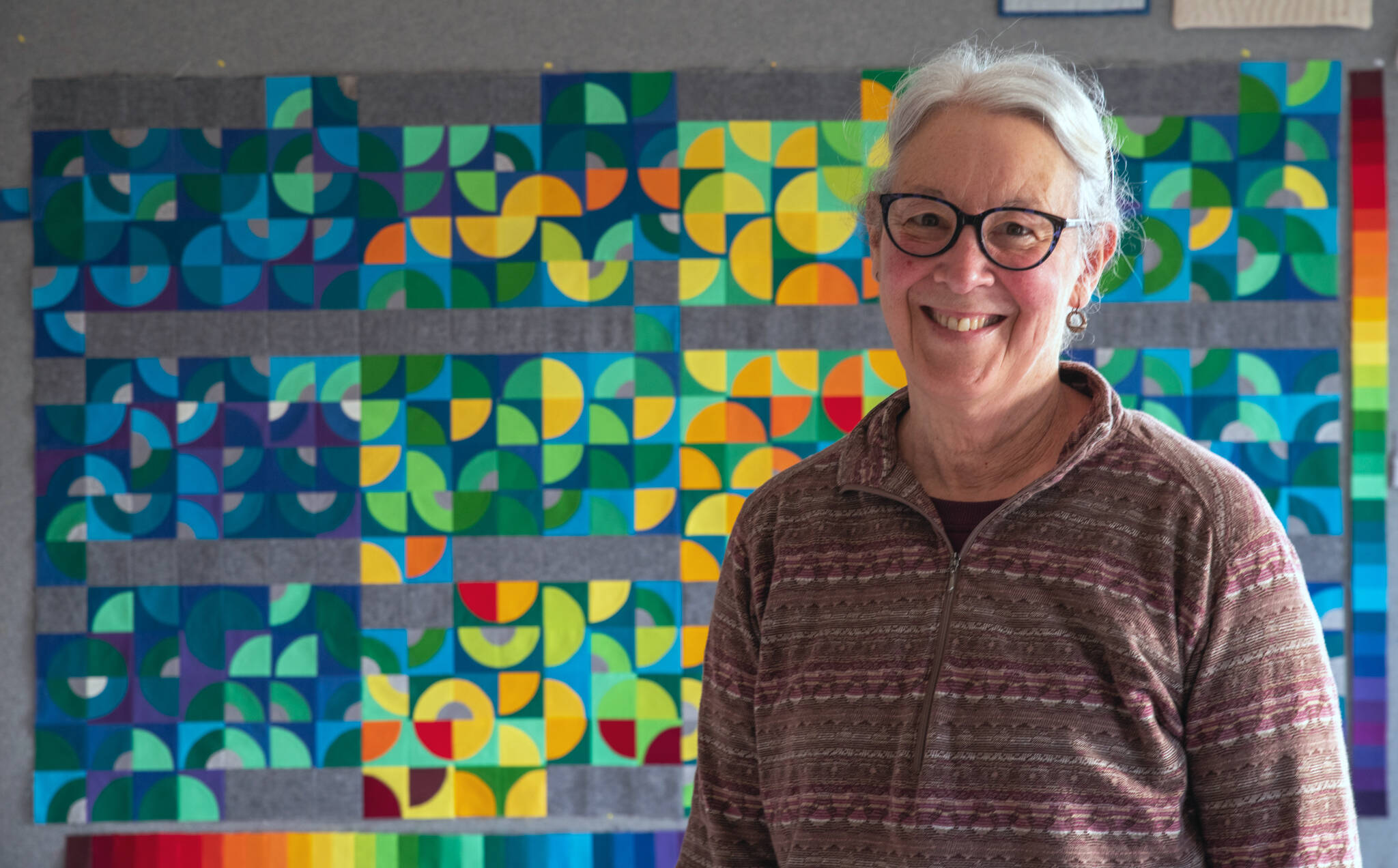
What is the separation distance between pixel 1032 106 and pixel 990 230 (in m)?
0.11

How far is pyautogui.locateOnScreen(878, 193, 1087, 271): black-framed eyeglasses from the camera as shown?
2.84 feet

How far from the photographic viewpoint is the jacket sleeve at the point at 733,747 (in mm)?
966

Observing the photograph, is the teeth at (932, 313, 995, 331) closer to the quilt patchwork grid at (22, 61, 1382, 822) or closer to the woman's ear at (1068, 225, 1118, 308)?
the woman's ear at (1068, 225, 1118, 308)

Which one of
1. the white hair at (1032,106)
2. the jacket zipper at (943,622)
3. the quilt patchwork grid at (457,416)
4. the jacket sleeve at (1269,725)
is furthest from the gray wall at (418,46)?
the jacket sleeve at (1269,725)

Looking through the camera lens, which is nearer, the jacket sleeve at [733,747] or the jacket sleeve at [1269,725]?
the jacket sleeve at [1269,725]

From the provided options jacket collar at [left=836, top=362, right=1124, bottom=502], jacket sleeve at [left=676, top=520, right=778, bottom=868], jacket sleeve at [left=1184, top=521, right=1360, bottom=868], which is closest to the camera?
jacket sleeve at [left=1184, top=521, right=1360, bottom=868]

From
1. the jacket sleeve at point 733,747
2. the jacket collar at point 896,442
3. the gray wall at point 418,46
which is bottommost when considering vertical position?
the jacket sleeve at point 733,747

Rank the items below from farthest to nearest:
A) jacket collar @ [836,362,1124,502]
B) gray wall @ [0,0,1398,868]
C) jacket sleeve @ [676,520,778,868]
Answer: gray wall @ [0,0,1398,868] < jacket sleeve @ [676,520,778,868] < jacket collar @ [836,362,1124,502]

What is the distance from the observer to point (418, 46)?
2.20 meters

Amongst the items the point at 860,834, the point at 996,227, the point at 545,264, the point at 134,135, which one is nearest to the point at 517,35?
the point at 545,264

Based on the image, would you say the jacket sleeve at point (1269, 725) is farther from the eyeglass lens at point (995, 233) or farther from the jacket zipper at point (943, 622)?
the eyeglass lens at point (995, 233)

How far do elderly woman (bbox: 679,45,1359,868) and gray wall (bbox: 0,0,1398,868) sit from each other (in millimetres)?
1344

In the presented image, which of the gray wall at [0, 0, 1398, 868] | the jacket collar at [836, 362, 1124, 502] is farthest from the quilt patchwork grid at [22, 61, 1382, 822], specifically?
the jacket collar at [836, 362, 1124, 502]

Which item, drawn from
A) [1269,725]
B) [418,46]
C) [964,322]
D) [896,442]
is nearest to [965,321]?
[964,322]
